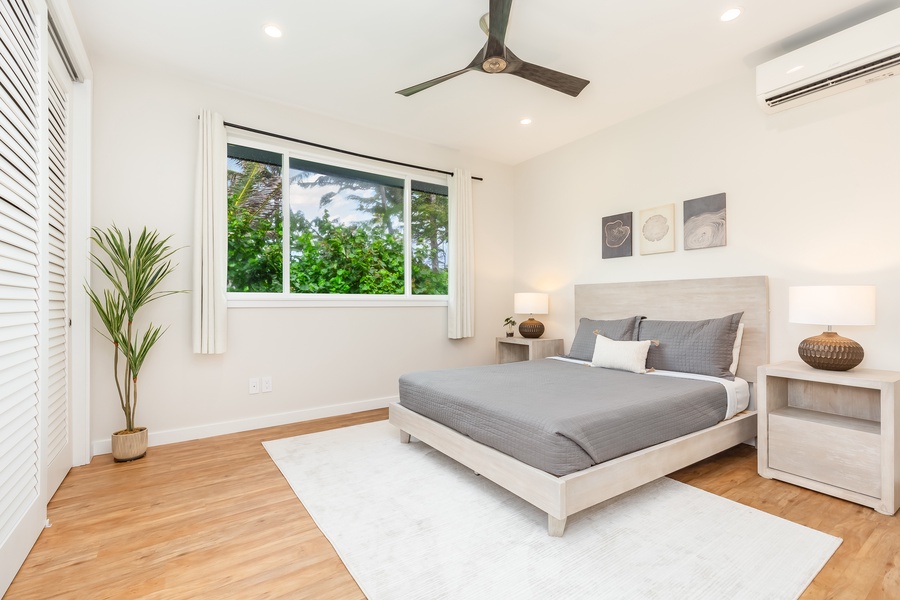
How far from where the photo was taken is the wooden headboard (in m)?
2.86

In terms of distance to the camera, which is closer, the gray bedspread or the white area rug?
the white area rug

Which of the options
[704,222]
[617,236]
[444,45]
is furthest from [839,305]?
[444,45]

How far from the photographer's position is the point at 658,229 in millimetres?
3510

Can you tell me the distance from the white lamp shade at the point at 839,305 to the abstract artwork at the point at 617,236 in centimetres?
155

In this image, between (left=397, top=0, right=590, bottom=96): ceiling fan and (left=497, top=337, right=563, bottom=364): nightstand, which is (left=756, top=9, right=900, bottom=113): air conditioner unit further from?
(left=497, top=337, right=563, bottom=364): nightstand

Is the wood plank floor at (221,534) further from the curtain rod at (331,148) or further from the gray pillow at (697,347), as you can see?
the curtain rod at (331,148)

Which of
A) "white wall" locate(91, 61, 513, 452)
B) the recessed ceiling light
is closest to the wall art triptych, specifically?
the recessed ceiling light

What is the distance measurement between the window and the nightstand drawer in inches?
119

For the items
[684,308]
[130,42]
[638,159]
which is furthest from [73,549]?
[638,159]

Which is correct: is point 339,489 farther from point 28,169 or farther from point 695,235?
point 695,235

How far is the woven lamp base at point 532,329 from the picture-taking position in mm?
4348

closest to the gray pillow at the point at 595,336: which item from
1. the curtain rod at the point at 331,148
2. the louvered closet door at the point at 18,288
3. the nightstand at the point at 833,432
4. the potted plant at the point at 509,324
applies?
the potted plant at the point at 509,324

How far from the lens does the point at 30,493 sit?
174cm

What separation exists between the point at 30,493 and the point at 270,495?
96 cm
